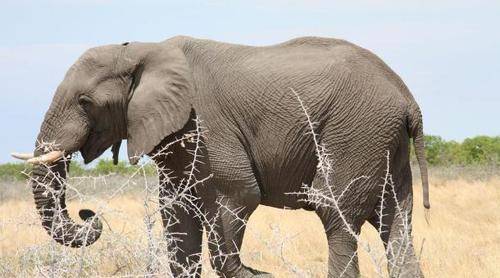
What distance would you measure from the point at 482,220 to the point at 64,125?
27.7 ft

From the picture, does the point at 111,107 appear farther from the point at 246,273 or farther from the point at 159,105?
the point at 246,273

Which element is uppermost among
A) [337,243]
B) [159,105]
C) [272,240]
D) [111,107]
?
[159,105]

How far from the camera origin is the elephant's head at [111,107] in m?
6.69

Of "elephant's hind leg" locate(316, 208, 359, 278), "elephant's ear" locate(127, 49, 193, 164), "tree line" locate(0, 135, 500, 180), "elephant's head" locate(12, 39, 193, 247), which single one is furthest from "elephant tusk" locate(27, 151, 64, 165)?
"tree line" locate(0, 135, 500, 180)

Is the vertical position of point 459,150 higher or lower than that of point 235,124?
lower

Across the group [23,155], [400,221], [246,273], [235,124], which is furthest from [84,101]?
[400,221]

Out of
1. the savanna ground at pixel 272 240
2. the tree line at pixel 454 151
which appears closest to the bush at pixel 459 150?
the tree line at pixel 454 151

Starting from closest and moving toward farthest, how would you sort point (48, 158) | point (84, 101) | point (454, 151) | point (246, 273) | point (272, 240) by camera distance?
point (48, 158) < point (84, 101) < point (246, 273) < point (272, 240) < point (454, 151)

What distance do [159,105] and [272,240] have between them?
13.5 ft

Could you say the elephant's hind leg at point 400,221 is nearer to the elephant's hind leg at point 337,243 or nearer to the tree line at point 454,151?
the elephant's hind leg at point 337,243

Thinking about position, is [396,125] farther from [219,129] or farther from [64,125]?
[64,125]

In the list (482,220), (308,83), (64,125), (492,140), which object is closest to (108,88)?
(64,125)

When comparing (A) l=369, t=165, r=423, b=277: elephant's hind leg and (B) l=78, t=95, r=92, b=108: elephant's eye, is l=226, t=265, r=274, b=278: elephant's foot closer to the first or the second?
(A) l=369, t=165, r=423, b=277: elephant's hind leg

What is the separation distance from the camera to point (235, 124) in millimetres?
6746
